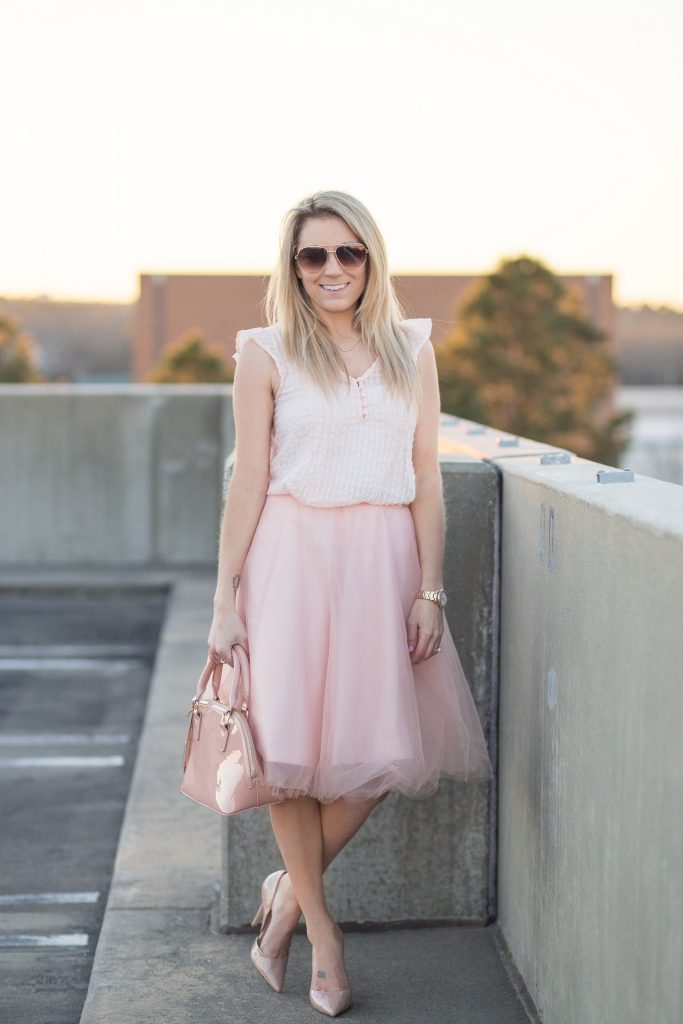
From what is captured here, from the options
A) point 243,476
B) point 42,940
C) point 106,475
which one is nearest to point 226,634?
point 243,476

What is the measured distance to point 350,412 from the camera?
140 inches

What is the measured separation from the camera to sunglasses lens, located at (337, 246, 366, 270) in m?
3.54

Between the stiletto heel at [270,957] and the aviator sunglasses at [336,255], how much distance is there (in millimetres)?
1571

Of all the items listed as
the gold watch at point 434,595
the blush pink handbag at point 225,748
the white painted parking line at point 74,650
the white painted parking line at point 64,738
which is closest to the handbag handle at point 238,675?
the blush pink handbag at point 225,748

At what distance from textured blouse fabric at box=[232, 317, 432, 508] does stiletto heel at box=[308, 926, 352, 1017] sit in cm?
122

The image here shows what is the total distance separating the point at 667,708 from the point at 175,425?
33.9 feet

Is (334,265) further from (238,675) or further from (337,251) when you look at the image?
(238,675)

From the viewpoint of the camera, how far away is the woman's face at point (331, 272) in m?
3.55

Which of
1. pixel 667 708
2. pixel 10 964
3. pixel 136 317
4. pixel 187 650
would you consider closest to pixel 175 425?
pixel 187 650

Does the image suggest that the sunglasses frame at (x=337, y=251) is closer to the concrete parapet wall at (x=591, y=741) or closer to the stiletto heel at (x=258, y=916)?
the concrete parapet wall at (x=591, y=741)

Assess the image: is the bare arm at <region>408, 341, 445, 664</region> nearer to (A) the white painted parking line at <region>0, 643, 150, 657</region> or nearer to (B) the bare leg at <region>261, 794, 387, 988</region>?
(B) the bare leg at <region>261, 794, 387, 988</region>

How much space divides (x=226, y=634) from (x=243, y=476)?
38 cm

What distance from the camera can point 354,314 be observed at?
12.1 ft

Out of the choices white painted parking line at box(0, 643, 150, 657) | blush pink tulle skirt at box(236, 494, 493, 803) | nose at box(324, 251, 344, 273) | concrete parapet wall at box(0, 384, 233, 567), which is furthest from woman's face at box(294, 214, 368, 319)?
concrete parapet wall at box(0, 384, 233, 567)
